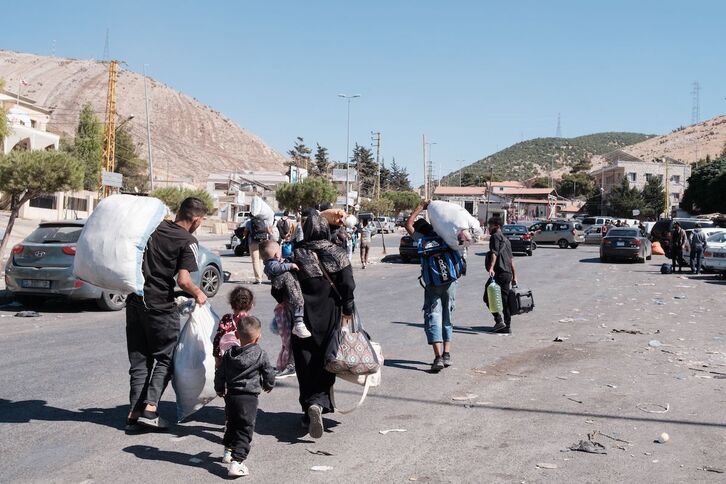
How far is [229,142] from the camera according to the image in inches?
6781

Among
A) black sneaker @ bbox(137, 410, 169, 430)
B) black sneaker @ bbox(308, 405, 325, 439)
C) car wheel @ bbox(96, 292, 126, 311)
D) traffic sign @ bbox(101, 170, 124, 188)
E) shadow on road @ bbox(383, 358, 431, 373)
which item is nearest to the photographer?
black sneaker @ bbox(308, 405, 325, 439)

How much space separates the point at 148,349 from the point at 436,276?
352 centimetres

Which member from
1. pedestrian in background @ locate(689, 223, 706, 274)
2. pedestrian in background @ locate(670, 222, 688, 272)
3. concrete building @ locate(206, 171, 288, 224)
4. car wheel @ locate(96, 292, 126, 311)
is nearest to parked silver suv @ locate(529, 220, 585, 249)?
pedestrian in background @ locate(670, 222, 688, 272)

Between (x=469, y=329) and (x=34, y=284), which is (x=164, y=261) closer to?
(x=469, y=329)

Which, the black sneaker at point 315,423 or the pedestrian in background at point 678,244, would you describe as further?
the pedestrian in background at point 678,244

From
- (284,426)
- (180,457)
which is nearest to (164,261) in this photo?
(180,457)

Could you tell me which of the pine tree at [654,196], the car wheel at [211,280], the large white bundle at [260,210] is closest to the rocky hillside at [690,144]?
the pine tree at [654,196]

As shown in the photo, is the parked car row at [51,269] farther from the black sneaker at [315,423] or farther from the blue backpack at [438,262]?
the black sneaker at [315,423]

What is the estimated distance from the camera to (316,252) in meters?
5.80

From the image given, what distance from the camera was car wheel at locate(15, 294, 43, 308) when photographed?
44.1 feet

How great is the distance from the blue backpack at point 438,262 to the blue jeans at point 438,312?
4.7 inches

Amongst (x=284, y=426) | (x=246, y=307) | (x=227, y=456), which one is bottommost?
(x=284, y=426)

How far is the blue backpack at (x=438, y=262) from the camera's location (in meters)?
8.09

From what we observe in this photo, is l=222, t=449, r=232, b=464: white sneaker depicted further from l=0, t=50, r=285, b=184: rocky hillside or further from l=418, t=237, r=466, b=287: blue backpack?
l=0, t=50, r=285, b=184: rocky hillside
